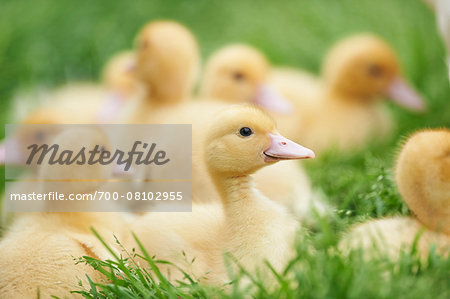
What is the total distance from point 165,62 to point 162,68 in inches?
1.3

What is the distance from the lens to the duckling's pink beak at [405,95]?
359 centimetres

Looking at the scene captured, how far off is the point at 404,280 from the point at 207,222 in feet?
2.21

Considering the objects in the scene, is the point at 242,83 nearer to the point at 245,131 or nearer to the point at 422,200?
the point at 245,131

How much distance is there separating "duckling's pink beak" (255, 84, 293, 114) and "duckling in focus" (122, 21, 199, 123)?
0.43 meters

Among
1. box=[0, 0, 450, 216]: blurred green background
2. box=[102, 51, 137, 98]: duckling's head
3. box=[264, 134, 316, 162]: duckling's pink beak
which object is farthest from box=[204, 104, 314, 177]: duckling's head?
box=[102, 51, 137, 98]: duckling's head

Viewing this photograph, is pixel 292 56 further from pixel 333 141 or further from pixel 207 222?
pixel 207 222

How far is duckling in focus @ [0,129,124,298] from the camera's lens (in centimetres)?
187

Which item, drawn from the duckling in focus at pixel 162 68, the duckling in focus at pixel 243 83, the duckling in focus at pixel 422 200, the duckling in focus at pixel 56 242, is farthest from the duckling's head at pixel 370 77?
the duckling in focus at pixel 56 242

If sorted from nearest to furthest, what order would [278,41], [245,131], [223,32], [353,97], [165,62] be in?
1. [245,131]
2. [165,62]
3. [353,97]
4. [278,41]
5. [223,32]

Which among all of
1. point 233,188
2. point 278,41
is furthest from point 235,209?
point 278,41

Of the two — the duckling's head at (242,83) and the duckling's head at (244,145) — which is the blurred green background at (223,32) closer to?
the duckling's head at (242,83)

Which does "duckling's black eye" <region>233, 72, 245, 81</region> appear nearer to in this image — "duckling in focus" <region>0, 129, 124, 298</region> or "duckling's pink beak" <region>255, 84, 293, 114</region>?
"duckling's pink beak" <region>255, 84, 293, 114</region>

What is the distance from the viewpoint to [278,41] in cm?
493

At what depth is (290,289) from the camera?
5.38 ft
